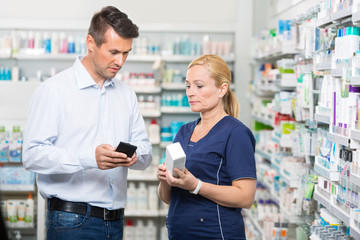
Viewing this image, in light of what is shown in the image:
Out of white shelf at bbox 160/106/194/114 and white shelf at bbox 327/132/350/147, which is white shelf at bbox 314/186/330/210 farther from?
white shelf at bbox 160/106/194/114

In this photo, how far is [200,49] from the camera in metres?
7.21

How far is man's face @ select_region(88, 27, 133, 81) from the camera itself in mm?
2545

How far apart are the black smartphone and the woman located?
0.51ft

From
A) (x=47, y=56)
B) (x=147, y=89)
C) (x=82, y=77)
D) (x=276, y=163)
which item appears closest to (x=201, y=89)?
(x=82, y=77)

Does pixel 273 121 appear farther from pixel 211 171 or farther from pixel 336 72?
pixel 211 171

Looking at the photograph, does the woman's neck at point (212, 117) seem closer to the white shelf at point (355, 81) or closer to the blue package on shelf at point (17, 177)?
the white shelf at point (355, 81)

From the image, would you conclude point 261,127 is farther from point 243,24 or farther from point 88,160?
point 88,160

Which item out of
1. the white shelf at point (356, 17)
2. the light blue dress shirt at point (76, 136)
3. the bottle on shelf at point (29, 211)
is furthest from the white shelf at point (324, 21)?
the bottle on shelf at point (29, 211)

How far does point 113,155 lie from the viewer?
2.33 m

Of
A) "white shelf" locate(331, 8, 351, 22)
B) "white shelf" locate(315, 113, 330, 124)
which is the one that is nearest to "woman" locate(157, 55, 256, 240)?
"white shelf" locate(331, 8, 351, 22)

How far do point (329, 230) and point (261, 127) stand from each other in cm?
356

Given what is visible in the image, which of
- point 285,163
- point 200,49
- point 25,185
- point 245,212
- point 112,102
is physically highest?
point 200,49

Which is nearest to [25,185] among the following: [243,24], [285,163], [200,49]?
[285,163]

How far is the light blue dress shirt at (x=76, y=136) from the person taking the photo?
240 centimetres
